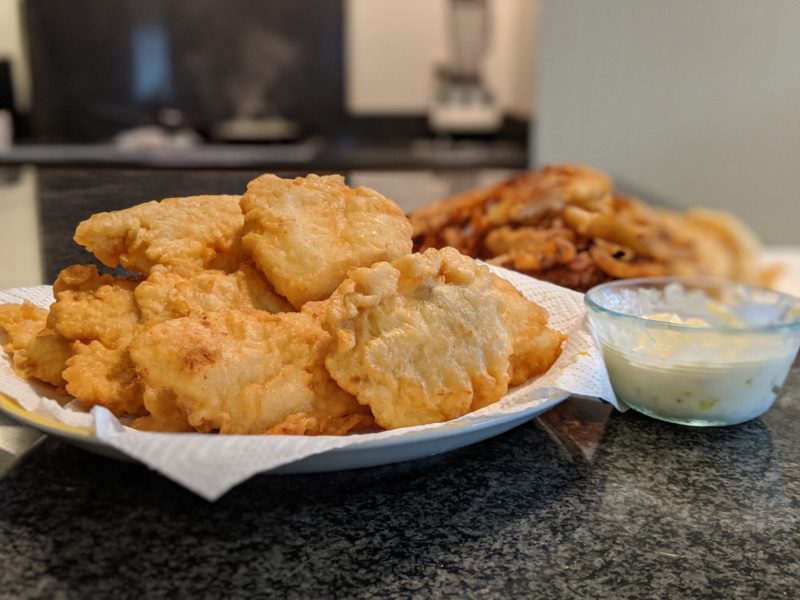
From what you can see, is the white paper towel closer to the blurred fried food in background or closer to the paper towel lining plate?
the paper towel lining plate

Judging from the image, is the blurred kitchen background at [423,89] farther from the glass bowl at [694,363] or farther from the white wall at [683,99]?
the glass bowl at [694,363]

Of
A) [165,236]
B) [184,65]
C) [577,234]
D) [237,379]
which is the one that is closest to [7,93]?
[184,65]

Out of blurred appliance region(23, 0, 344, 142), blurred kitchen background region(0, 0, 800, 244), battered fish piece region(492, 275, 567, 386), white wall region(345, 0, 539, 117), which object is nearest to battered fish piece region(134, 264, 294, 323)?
battered fish piece region(492, 275, 567, 386)

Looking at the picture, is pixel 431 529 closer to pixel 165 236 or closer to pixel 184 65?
pixel 165 236

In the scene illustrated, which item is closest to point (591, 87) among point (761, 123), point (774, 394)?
point (761, 123)

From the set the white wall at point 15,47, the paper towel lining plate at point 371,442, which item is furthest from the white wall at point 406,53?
the paper towel lining plate at point 371,442

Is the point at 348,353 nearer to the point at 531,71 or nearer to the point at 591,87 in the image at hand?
the point at 591,87

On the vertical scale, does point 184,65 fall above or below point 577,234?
above
